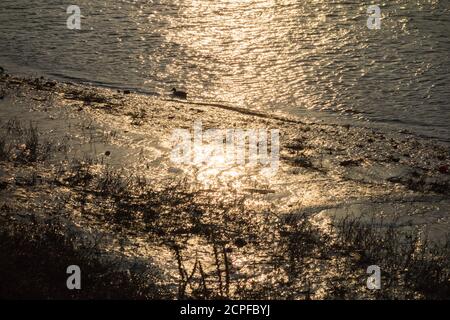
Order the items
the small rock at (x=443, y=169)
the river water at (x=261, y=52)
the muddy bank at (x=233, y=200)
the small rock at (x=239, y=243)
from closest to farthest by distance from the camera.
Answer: the muddy bank at (x=233, y=200)
the small rock at (x=239, y=243)
the small rock at (x=443, y=169)
the river water at (x=261, y=52)

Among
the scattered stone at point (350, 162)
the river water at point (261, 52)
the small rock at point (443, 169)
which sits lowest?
the small rock at point (443, 169)

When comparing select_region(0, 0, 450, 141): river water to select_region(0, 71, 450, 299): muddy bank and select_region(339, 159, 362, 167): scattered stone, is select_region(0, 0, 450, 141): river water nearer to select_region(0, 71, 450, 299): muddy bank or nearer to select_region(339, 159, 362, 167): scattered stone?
select_region(0, 71, 450, 299): muddy bank

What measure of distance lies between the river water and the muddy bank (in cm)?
107

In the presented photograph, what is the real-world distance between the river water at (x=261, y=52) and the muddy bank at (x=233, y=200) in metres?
1.07

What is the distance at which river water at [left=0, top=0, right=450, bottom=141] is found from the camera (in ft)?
37.7

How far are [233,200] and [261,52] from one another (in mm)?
5896

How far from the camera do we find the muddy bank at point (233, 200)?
6180 millimetres

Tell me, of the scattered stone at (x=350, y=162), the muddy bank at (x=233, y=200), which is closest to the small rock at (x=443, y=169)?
the muddy bank at (x=233, y=200)

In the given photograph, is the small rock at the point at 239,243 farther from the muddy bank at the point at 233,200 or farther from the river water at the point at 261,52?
the river water at the point at 261,52

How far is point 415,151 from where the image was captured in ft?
31.6

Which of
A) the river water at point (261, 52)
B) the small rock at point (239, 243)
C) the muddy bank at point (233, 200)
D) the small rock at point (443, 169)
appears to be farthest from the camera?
the river water at point (261, 52)

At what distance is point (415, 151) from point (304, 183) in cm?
205

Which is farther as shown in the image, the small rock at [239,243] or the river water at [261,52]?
the river water at [261,52]

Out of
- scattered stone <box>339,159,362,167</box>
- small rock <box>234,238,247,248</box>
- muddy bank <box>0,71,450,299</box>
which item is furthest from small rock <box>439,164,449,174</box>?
small rock <box>234,238,247,248</box>
